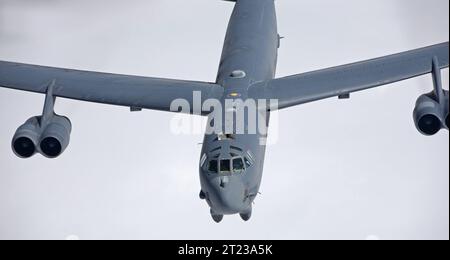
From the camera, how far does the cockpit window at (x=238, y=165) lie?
38156 mm

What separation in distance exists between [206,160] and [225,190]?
6.29ft

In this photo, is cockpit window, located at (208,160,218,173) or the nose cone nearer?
the nose cone

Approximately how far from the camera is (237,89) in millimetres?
43094

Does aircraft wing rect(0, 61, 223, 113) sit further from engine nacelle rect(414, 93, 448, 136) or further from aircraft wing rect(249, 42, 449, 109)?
engine nacelle rect(414, 93, 448, 136)

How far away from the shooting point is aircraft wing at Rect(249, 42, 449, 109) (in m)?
43.5

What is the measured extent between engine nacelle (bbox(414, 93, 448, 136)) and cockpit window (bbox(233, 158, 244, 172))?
961 centimetres

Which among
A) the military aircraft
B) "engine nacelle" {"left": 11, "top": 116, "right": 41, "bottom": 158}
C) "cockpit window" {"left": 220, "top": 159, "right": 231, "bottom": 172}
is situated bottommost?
"cockpit window" {"left": 220, "top": 159, "right": 231, "bottom": 172}


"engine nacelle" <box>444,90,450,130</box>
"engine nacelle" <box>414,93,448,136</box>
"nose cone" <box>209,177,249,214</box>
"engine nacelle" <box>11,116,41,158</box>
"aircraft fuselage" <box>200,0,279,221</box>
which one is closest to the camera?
"nose cone" <box>209,177,249,214</box>

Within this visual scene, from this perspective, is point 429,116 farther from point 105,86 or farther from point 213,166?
point 105,86

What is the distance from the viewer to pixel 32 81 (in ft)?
150

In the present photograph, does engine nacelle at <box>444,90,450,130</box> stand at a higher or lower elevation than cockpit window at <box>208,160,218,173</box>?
higher

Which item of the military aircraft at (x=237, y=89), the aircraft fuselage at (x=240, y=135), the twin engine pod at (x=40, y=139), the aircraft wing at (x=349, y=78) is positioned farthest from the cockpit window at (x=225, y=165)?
the twin engine pod at (x=40, y=139)

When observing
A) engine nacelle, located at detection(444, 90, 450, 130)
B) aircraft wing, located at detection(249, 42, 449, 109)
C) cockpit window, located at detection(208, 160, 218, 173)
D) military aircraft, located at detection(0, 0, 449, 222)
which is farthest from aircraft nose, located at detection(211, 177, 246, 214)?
engine nacelle, located at detection(444, 90, 450, 130)

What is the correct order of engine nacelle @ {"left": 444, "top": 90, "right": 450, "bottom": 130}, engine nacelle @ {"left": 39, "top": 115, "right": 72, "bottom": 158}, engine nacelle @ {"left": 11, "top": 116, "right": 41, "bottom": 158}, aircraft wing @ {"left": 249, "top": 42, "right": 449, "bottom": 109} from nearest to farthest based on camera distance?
engine nacelle @ {"left": 444, "top": 90, "right": 450, "bottom": 130}
engine nacelle @ {"left": 11, "top": 116, "right": 41, "bottom": 158}
engine nacelle @ {"left": 39, "top": 115, "right": 72, "bottom": 158}
aircraft wing @ {"left": 249, "top": 42, "right": 449, "bottom": 109}
